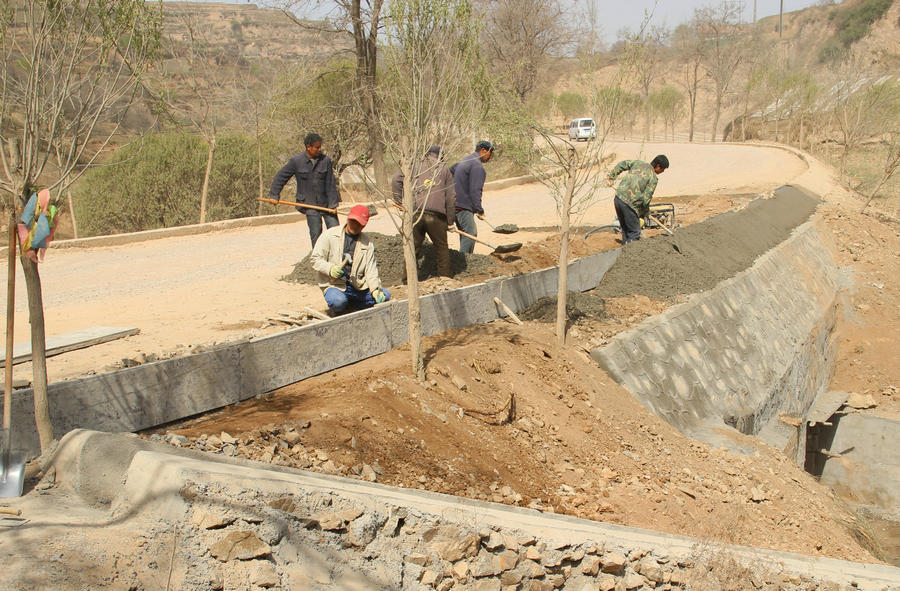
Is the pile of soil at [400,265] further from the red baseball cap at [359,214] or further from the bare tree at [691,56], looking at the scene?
the bare tree at [691,56]

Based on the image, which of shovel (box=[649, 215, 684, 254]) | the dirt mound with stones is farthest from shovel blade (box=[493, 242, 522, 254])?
the dirt mound with stones

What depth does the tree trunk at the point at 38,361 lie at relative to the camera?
3.71 m

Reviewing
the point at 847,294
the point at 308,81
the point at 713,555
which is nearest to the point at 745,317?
the point at 847,294

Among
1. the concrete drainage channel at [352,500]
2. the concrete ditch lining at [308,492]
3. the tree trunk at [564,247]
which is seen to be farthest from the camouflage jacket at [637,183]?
the concrete ditch lining at [308,492]

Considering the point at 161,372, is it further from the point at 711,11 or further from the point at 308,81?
the point at 711,11

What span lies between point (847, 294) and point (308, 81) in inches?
524

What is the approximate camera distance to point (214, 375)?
5.03 m

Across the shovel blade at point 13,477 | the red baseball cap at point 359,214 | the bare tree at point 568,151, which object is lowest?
the shovel blade at point 13,477

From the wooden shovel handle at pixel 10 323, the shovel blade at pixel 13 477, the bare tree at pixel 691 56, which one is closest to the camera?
the shovel blade at pixel 13 477

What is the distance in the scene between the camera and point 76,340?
633cm

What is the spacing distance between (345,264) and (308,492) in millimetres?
3209

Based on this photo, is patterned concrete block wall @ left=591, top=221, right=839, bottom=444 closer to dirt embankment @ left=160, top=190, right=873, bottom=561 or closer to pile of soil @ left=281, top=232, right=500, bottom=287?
dirt embankment @ left=160, top=190, right=873, bottom=561

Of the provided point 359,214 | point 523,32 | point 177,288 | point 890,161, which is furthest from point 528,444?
point 523,32

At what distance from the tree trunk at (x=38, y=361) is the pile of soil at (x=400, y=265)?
500 cm
